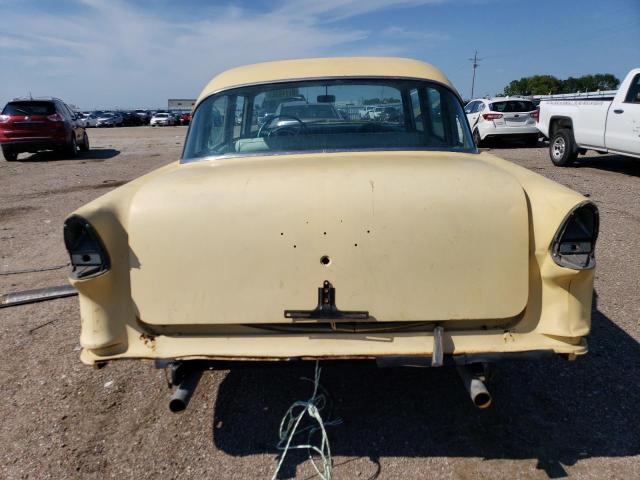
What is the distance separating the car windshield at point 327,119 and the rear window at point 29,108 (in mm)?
13757

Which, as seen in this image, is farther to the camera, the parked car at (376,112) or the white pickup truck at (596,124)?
the white pickup truck at (596,124)

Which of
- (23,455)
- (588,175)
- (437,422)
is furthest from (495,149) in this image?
(23,455)

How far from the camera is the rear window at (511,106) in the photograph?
15688 millimetres

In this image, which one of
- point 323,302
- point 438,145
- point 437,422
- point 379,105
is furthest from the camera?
point 379,105

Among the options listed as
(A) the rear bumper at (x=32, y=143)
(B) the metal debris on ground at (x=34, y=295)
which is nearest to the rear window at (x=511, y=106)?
(A) the rear bumper at (x=32, y=143)

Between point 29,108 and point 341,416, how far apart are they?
1558 centimetres

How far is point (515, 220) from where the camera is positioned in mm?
2312

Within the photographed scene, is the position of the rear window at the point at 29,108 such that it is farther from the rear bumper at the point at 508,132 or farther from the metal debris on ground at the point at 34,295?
the rear bumper at the point at 508,132

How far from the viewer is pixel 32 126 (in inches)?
593

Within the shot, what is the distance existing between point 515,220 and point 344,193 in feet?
2.53

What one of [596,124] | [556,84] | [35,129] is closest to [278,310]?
[596,124]

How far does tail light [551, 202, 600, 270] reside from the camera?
2300 mm

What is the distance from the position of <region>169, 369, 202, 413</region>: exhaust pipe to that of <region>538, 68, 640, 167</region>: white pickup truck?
9.38 meters

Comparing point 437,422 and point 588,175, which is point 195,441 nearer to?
point 437,422
